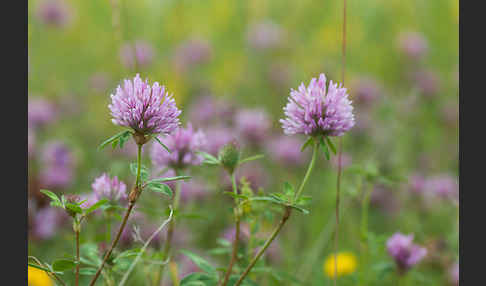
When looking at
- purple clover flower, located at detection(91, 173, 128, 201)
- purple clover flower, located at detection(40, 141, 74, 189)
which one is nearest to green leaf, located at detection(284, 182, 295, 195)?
purple clover flower, located at detection(91, 173, 128, 201)

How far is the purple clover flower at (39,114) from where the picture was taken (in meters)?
2.51

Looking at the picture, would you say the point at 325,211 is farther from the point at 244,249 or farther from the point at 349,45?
the point at 349,45

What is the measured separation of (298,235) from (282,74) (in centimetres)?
160

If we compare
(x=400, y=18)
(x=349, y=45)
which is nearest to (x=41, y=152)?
(x=349, y=45)

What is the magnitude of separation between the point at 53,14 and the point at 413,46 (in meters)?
2.48

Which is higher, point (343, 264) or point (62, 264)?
point (62, 264)

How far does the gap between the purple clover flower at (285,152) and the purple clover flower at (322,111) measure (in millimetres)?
1482

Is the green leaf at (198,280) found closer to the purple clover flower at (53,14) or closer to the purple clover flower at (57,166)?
the purple clover flower at (57,166)

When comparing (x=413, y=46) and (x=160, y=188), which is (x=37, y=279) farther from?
(x=413, y=46)

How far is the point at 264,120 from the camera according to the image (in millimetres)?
2295

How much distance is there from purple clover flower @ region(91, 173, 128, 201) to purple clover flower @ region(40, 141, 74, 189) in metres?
0.93

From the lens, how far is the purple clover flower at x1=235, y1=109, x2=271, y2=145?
7.30ft

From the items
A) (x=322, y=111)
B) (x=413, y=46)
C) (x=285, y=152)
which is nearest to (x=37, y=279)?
(x=322, y=111)

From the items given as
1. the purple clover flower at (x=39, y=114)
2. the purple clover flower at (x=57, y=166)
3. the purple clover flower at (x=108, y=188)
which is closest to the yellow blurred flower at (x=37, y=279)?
the purple clover flower at (x=57, y=166)
